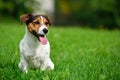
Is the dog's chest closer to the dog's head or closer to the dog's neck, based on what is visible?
the dog's neck

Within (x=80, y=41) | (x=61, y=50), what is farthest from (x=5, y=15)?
Answer: (x=61, y=50)

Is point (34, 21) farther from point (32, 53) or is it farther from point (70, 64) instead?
point (70, 64)

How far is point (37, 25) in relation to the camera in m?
6.80

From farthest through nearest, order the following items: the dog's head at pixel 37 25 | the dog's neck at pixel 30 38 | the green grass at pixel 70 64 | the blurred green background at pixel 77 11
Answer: the blurred green background at pixel 77 11
the dog's neck at pixel 30 38
the green grass at pixel 70 64
the dog's head at pixel 37 25

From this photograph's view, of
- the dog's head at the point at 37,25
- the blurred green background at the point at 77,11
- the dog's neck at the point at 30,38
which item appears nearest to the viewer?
the dog's head at the point at 37,25

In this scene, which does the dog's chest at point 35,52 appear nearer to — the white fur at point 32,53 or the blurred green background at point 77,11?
Answer: the white fur at point 32,53

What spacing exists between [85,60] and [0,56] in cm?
182

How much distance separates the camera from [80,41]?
1200cm

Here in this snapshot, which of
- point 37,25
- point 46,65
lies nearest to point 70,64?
point 46,65

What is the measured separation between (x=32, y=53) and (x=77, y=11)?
66.4 ft

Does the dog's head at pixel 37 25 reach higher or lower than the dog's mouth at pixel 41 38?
higher

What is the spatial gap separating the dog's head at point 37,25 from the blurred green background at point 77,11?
50.9 feet

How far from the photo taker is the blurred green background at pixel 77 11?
24.0 metres

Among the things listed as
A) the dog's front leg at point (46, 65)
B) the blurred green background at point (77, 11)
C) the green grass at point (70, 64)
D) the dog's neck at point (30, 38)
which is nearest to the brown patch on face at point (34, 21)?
the dog's neck at point (30, 38)
